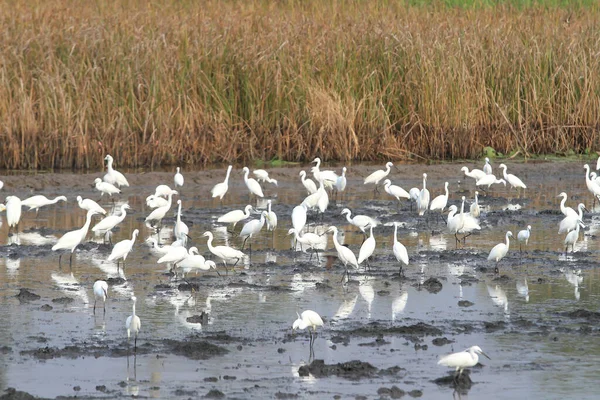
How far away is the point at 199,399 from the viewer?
697 centimetres

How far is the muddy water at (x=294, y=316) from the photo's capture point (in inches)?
291

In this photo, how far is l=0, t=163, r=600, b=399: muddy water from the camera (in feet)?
24.3

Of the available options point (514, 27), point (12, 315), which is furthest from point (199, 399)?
point (514, 27)

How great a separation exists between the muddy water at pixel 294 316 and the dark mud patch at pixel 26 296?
85 millimetres

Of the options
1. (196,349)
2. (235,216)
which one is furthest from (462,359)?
(235,216)

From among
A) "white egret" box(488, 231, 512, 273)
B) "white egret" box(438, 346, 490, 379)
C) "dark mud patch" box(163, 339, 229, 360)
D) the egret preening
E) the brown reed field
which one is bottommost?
"dark mud patch" box(163, 339, 229, 360)

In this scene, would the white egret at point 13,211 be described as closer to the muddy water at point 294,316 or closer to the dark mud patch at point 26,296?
the muddy water at point 294,316

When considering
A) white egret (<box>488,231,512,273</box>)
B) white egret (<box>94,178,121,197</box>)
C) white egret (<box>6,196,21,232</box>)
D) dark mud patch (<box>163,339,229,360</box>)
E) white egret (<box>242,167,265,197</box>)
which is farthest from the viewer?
white egret (<box>242,167,265,197</box>)

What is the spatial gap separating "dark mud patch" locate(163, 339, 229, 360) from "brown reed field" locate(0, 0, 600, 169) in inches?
353

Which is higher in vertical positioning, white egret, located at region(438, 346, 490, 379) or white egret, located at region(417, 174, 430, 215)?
white egret, located at region(417, 174, 430, 215)

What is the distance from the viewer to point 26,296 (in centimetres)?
964

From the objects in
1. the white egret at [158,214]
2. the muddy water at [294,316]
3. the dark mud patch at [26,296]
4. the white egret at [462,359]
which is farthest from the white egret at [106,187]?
the white egret at [462,359]

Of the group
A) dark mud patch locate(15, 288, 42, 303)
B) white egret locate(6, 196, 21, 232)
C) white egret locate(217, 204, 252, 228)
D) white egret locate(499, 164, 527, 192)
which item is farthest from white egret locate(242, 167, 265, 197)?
dark mud patch locate(15, 288, 42, 303)

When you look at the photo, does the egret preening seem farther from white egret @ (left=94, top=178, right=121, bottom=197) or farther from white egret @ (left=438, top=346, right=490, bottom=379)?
white egret @ (left=438, top=346, right=490, bottom=379)
